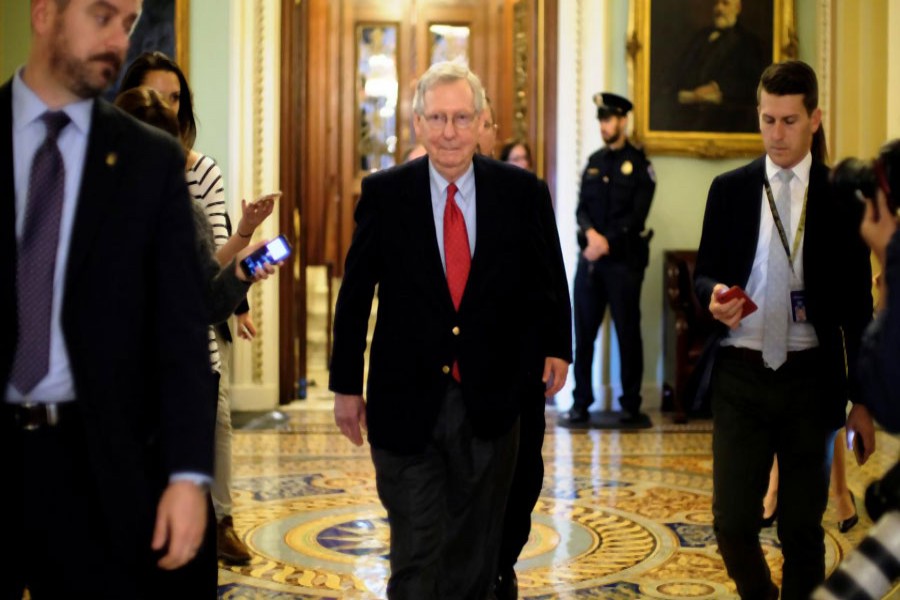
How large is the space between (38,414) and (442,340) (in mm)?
1446

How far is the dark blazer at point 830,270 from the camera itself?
3467 mm

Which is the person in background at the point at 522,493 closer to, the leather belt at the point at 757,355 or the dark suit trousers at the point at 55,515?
the leather belt at the point at 757,355

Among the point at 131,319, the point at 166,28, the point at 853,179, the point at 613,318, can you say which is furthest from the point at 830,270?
the point at 166,28

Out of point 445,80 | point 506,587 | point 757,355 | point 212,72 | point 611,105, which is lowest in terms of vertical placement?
point 506,587

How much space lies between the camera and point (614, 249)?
8461mm

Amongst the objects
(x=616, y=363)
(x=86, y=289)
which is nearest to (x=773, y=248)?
(x=86, y=289)

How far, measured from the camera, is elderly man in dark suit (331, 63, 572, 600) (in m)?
3.34

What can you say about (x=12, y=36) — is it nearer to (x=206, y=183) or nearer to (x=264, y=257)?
(x=206, y=183)

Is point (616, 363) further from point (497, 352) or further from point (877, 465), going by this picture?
point (497, 352)

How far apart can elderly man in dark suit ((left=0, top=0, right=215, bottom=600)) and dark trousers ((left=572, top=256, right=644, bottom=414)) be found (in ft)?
21.3

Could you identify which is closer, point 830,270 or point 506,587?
point 830,270

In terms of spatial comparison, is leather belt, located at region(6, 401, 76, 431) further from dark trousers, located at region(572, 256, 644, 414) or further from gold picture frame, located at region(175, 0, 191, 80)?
gold picture frame, located at region(175, 0, 191, 80)

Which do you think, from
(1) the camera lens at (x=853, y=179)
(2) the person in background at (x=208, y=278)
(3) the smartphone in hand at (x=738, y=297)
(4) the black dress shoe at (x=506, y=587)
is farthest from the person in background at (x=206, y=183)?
(1) the camera lens at (x=853, y=179)

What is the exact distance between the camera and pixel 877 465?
6.96 meters
